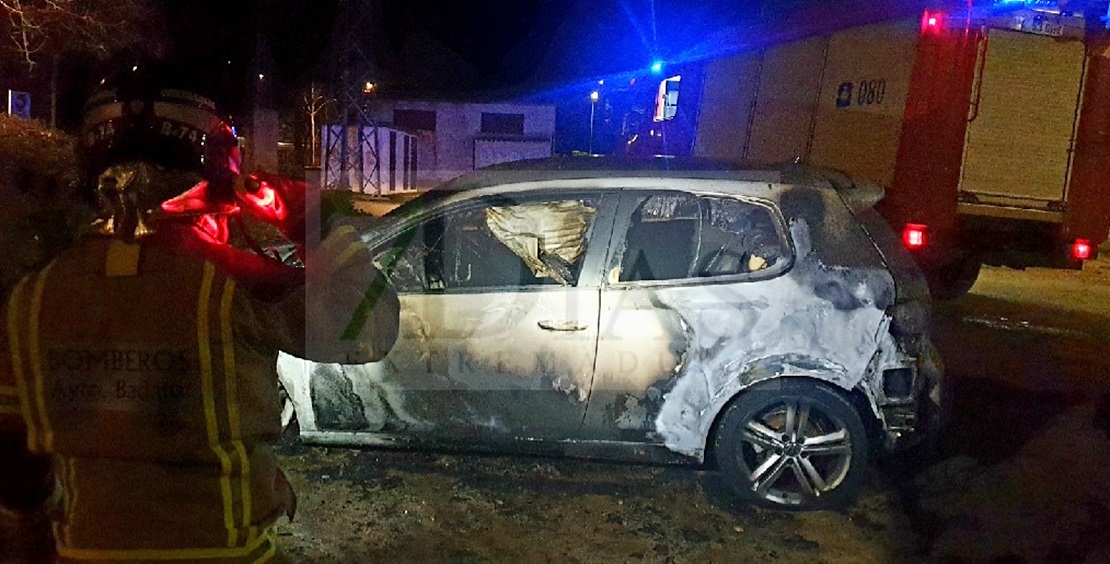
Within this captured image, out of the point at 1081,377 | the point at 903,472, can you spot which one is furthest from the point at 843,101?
the point at 903,472

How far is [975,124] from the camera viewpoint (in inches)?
307

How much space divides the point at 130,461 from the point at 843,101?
27.0ft

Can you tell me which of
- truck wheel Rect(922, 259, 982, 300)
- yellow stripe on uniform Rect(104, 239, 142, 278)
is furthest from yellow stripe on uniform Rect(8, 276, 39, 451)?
truck wheel Rect(922, 259, 982, 300)

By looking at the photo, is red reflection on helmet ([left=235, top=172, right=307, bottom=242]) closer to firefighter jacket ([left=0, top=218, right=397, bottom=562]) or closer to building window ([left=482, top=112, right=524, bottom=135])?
firefighter jacket ([left=0, top=218, right=397, bottom=562])

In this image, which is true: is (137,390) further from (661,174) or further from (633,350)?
(661,174)

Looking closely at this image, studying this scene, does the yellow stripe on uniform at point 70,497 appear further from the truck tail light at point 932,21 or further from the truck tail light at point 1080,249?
the truck tail light at point 1080,249

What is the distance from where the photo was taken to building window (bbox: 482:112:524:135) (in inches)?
1280

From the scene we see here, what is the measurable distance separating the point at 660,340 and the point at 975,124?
4927 millimetres

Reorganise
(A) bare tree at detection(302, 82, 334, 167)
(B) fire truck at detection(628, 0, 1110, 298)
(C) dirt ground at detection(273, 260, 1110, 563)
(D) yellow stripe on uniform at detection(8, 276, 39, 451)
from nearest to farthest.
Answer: (D) yellow stripe on uniform at detection(8, 276, 39, 451)
(C) dirt ground at detection(273, 260, 1110, 563)
(B) fire truck at detection(628, 0, 1110, 298)
(A) bare tree at detection(302, 82, 334, 167)

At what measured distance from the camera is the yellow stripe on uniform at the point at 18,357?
4.90 ft

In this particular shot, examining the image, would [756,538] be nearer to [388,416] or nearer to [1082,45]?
[388,416]

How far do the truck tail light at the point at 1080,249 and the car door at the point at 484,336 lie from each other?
594 centimetres

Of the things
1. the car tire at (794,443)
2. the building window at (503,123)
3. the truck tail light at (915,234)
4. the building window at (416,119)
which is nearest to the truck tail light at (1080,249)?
the truck tail light at (915,234)

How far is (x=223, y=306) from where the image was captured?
1.51 meters
